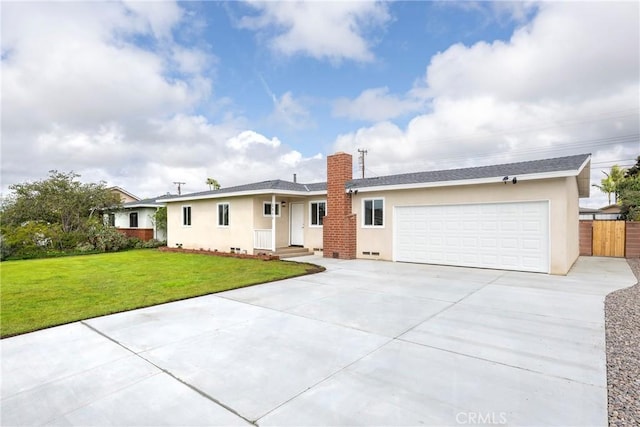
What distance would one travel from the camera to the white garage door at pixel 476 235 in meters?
9.90

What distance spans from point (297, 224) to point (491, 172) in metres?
8.96

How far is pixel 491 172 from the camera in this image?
11.2m

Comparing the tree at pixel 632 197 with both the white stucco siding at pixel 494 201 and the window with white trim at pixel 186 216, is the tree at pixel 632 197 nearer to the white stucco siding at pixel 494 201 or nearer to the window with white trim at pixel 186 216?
the white stucco siding at pixel 494 201

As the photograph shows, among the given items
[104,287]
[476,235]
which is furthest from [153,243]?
[476,235]

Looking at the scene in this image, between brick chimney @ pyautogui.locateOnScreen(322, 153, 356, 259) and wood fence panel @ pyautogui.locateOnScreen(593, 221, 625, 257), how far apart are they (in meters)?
11.3

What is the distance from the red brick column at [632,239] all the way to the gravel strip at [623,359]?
10.2 m

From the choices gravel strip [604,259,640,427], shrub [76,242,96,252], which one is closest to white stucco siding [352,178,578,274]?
gravel strip [604,259,640,427]

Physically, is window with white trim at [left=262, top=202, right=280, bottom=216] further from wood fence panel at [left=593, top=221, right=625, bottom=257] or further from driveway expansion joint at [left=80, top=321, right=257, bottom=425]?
wood fence panel at [left=593, top=221, right=625, bottom=257]

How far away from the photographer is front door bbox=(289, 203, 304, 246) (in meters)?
16.2

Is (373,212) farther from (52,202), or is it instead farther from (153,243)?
(52,202)

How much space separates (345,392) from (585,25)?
13.0 meters

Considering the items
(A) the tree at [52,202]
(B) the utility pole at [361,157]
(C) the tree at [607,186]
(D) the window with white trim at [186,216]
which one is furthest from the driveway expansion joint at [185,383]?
(C) the tree at [607,186]

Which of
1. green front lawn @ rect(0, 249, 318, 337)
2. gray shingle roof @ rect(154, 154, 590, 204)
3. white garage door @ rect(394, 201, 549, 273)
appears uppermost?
gray shingle roof @ rect(154, 154, 590, 204)

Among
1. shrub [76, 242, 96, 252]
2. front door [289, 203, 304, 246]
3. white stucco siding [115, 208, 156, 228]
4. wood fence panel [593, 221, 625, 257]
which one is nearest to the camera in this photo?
wood fence panel [593, 221, 625, 257]
